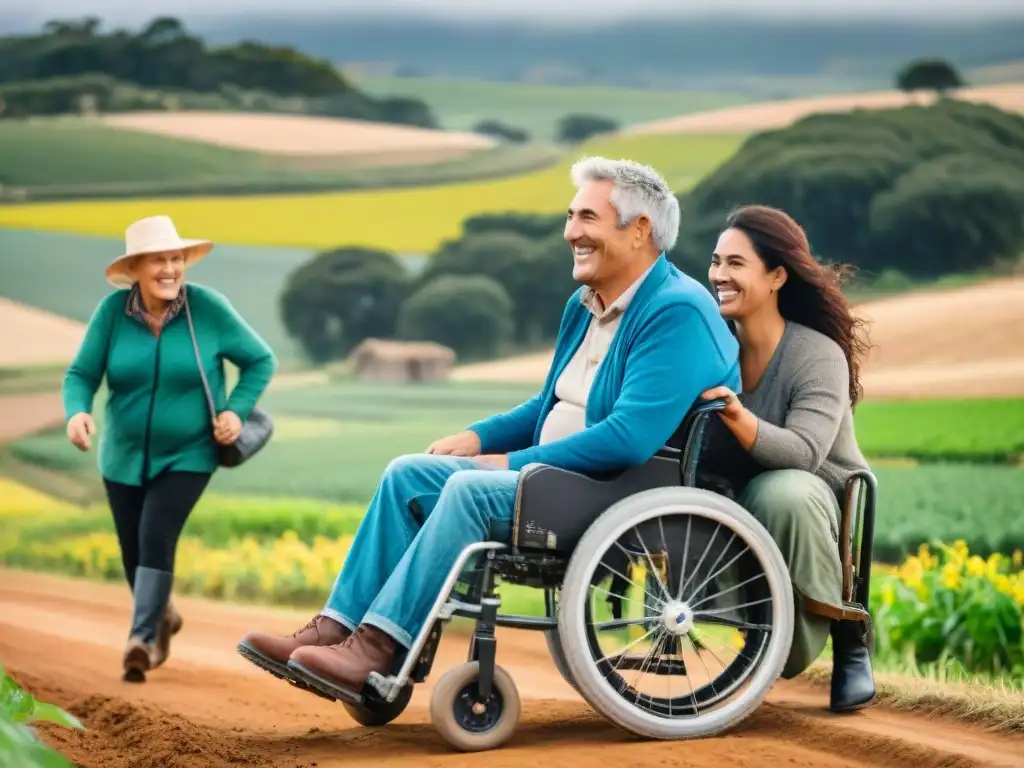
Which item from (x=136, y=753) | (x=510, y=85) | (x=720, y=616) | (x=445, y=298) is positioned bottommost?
(x=136, y=753)

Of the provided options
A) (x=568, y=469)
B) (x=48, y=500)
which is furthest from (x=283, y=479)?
(x=568, y=469)

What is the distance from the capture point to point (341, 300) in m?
9.18

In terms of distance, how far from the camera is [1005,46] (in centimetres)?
889

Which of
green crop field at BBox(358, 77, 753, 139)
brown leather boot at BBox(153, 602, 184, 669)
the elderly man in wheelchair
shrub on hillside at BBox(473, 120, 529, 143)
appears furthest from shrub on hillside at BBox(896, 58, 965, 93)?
the elderly man in wheelchair

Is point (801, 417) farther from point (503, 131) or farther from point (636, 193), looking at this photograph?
point (503, 131)

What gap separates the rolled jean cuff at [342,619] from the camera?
Result: 11.7 feet

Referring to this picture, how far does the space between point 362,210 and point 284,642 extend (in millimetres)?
6105

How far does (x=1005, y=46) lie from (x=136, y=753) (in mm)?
6718

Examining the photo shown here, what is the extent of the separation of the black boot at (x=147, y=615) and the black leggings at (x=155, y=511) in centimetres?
3

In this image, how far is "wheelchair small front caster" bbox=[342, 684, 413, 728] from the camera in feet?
11.4

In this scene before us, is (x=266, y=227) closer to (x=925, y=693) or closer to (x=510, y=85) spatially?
(x=510, y=85)

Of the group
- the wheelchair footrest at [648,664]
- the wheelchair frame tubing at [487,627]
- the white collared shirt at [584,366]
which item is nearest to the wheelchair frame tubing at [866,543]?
the wheelchair footrest at [648,664]

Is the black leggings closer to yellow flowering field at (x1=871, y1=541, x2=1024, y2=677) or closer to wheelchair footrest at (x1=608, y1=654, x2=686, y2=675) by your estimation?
wheelchair footrest at (x1=608, y1=654, x2=686, y2=675)

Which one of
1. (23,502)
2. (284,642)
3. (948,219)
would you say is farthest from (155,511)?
(948,219)
